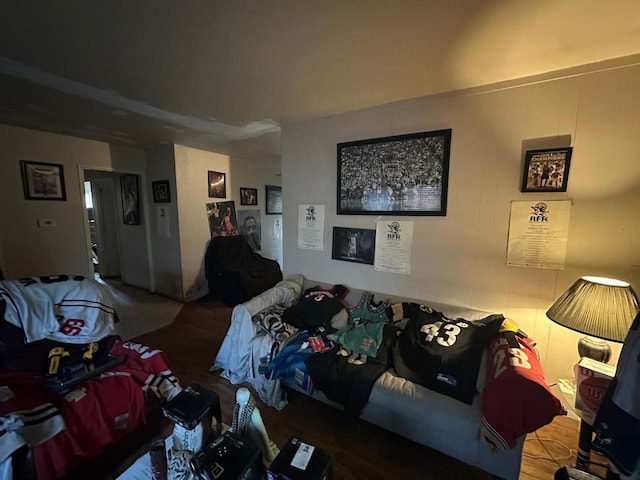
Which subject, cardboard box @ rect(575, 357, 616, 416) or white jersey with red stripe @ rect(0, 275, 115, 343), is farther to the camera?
white jersey with red stripe @ rect(0, 275, 115, 343)

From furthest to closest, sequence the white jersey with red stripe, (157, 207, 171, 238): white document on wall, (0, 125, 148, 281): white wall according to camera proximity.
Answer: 1. (157, 207, 171, 238): white document on wall
2. (0, 125, 148, 281): white wall
3. the white jersey with red stripe

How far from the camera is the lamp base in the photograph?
1.42 metres

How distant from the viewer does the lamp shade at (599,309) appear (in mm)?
1240

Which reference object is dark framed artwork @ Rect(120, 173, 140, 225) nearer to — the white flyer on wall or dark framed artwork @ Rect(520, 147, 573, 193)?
the white flyer on wall

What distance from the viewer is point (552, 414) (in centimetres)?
114

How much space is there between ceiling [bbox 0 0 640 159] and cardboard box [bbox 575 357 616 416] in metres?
1.61

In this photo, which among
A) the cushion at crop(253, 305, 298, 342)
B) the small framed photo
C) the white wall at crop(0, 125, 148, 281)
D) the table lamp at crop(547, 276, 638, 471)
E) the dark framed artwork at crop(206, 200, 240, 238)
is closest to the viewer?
the table lamp at crop(547, 276, 638, 471)

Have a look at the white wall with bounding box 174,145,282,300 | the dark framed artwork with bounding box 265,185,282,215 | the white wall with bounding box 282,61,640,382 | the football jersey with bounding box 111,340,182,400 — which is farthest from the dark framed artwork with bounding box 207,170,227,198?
the football jersey with bounding box 111,340,182,400

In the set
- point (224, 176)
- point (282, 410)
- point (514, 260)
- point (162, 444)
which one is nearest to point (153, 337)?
point (282, 410)

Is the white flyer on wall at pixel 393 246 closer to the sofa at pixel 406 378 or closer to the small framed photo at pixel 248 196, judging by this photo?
the sofa at pixel 406 378

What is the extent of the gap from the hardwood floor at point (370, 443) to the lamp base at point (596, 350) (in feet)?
1.93

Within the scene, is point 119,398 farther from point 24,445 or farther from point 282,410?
point 282,410

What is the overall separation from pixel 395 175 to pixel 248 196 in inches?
123

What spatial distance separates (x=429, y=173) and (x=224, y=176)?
326 centimetres
